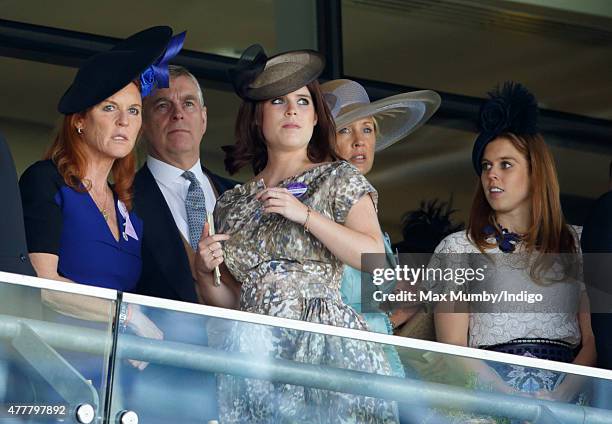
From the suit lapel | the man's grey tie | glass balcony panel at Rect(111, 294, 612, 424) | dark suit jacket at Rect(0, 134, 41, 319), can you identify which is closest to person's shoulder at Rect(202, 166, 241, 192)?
the man's grey tie

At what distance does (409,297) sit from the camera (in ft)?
15.3

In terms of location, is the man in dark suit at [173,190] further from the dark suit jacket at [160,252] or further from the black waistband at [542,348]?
the black waistband at [542,348]

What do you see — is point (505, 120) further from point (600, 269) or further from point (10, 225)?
point (10, 225)

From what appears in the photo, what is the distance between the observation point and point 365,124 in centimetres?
499

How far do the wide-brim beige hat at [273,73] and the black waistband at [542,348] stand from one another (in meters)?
1.00

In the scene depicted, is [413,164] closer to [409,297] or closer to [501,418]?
[409,297]

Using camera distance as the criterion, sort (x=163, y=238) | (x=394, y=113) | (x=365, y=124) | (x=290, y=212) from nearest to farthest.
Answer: (x=290, y=212) → (x=163, y=238) → (x=365, y=124) → (x=394, y=113)

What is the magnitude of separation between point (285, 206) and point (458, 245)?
85cm

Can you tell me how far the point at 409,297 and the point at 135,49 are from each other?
1258mm

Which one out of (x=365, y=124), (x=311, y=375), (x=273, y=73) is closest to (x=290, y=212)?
(x=273, y=73)

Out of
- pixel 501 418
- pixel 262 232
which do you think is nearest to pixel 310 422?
pixel 501 418

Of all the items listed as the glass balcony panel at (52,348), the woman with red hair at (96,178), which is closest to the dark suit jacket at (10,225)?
the glass balcony panel at (52,348)

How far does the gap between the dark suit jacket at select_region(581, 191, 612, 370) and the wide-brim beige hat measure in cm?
93

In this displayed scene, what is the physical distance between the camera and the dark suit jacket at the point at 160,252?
13.7 feet
